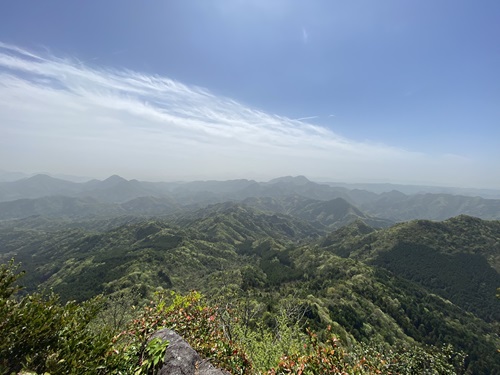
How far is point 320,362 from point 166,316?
9.79 metres

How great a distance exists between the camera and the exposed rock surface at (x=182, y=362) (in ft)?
37.9

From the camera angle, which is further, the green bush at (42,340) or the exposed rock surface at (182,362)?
the exposed rock surface at (182,362)

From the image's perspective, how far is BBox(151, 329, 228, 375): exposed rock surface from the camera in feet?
37.9

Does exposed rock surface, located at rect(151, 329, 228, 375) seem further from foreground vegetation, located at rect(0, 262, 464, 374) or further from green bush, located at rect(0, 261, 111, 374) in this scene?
green bush, located at rect(0, 261, 111, 374)

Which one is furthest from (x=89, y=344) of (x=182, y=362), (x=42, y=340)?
(x=182, y=362)

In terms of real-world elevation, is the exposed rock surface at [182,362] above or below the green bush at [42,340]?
below

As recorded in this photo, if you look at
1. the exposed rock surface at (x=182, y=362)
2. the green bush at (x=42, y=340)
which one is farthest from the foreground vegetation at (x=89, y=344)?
the exposed rock surface at (x=182, y=362)

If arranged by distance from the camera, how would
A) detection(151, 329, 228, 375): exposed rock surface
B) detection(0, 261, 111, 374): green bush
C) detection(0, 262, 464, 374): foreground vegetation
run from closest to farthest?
detection(0, 261, 111, 374): green bush → detection(0, 262, 464, 374): foreground vegetation → detection(151, 329, 228, 375): exposed rock surface

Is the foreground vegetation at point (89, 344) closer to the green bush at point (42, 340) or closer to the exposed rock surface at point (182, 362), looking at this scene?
the green bush at point (42, 340)

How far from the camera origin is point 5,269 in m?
11.2

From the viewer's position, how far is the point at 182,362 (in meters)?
11.8

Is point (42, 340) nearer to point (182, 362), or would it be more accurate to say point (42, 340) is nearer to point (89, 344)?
point (89, 344)

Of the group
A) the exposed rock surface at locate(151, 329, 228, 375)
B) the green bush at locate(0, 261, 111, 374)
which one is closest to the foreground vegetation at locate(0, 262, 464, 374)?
the green bush at locate(0, 261, 111, 374)

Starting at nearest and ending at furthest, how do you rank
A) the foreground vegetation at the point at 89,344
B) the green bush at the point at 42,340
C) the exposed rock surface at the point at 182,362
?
the green bush at the point at 42,340 → the foreground vegetation at the point at 89,344 → the exposed rock surface at the point at 182,362
